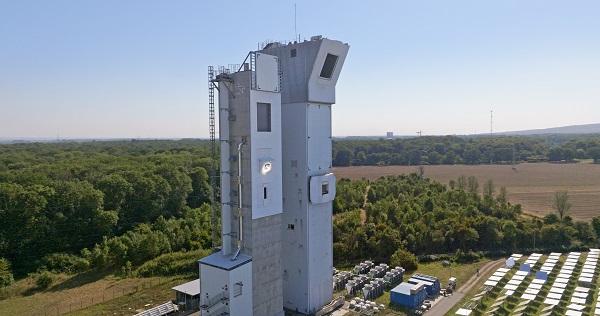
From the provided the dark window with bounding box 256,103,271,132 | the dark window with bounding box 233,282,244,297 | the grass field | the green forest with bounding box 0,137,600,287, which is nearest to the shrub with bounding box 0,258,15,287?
the green forest with bounding box 0,137,600,287

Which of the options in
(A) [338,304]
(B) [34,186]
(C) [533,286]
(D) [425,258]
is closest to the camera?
(A) [338,304]

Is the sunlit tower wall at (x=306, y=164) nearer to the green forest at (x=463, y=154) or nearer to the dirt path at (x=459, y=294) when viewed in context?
the dirt path at (x=459, y=294)

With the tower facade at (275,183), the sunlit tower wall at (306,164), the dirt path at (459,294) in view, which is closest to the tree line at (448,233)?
the dirt path at (459,294)

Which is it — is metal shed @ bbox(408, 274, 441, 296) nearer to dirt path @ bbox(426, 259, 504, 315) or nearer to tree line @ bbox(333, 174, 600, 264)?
dirt path @ bbox(426, 259, 504, 315)

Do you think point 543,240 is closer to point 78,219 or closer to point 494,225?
point 494,225

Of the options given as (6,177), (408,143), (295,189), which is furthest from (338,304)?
(408,143)

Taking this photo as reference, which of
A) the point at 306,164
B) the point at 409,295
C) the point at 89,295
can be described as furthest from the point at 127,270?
the point at 409,295

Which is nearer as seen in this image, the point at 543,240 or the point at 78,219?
the point at 543,240
